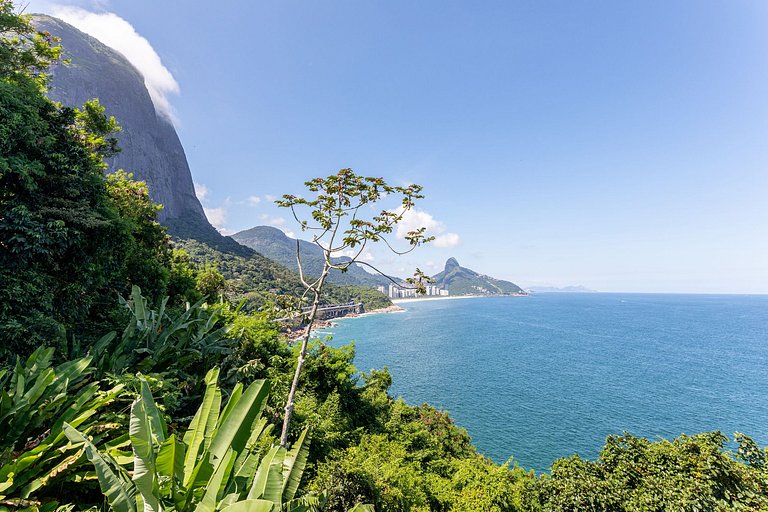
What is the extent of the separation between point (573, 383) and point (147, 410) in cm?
4282

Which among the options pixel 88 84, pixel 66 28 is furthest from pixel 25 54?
pixel 66 28

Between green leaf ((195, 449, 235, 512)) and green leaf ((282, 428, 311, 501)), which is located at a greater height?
green leaf ((195, 449, 235, 512))

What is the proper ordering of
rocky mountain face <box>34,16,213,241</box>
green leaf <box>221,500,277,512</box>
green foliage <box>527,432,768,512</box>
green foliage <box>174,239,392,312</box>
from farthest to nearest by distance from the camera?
rocky mountain face <box>34,16,213,241</box> → green foliage <box>174,239,392,312</box> → green foliage <box>527,432,768,512</box> → green leaf <box>221,500,277,512</box>

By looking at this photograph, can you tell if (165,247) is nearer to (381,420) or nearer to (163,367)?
(163,367)

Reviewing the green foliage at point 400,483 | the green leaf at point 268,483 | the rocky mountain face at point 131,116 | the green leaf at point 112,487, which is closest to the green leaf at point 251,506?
the green leaf at point 268,483

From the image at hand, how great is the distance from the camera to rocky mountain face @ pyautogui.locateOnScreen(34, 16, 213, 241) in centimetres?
8438

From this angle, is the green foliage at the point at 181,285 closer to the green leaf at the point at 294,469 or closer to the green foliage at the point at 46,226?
the green foliage at the point at 46,226

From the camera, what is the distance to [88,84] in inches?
3418

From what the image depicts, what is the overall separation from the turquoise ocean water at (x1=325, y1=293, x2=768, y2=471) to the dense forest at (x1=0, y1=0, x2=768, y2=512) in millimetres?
13919

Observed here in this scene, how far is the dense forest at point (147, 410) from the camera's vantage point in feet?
11.3

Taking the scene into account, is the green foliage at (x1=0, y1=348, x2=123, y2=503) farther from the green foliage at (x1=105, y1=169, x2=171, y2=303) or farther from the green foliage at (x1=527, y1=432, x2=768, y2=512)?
the green foliage at (x1=527, y1=432, x2=768, y2=512)

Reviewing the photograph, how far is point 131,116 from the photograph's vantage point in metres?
98.9

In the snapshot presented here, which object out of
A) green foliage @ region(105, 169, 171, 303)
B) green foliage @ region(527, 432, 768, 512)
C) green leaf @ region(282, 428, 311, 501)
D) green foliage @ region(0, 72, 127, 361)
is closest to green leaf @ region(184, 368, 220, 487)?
green leaf @ region(282, 428, 311, 501)

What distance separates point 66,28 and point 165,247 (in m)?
134
